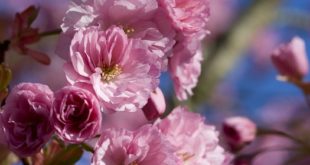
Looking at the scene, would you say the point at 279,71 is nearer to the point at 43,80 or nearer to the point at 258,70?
the point at 43,80

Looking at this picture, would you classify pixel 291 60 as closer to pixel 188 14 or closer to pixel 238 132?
pixel 238 132

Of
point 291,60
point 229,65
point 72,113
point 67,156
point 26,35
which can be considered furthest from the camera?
point 229,65

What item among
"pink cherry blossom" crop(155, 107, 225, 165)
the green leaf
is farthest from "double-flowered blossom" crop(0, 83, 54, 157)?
"pink cherry blossom" crop(155, 107, 225, 165)

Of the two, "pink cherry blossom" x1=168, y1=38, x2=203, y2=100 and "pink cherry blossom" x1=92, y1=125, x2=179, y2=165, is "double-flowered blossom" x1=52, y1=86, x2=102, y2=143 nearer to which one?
"pink cherry blossom" x1=92, y1=125, x2=179, y2=165

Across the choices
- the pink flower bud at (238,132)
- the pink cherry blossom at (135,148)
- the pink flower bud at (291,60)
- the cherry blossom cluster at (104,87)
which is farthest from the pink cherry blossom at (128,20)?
the pink flower bud at (291,60)

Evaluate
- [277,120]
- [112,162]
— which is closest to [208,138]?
[112,162]

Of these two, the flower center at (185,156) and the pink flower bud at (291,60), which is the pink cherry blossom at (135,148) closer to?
the flower center at (185,156)

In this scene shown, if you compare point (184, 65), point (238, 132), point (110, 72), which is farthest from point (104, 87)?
point (238, 132)
